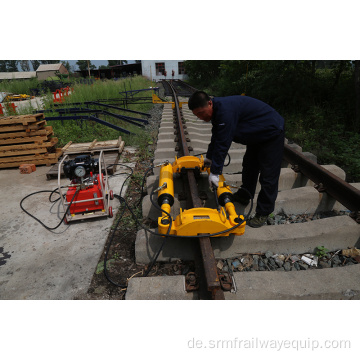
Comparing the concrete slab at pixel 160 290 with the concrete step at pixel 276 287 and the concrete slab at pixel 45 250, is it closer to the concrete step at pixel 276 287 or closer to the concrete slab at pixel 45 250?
the concrete step at pixel 276 287

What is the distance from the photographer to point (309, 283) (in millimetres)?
2020

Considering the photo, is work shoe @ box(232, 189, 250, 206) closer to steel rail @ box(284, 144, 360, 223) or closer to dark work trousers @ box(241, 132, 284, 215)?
dark work trousers @ box(241, 132, 284, 215)

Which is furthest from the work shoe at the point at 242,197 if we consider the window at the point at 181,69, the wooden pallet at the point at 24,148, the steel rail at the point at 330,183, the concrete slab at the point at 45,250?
the window at the point at 181,69

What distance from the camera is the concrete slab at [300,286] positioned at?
1955 mm

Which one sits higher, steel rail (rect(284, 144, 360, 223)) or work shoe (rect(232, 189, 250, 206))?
steel rail (rect(284, 144, 360, 223))

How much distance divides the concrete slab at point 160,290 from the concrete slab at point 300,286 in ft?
1.28

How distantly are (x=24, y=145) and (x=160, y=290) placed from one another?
215 inches

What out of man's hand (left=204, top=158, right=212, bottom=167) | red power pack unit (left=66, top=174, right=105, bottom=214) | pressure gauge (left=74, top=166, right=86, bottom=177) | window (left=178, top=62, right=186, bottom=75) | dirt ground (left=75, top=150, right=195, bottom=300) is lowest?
dirt ground (left=75, top=150, right=195, bottom=300)

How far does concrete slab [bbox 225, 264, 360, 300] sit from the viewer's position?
6.41ft

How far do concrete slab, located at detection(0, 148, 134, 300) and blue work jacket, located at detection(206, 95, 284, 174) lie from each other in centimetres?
178

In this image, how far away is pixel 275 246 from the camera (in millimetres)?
2488

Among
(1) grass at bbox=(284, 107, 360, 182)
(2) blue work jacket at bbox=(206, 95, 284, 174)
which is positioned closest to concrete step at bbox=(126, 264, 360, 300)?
(2) blue work jacket at bbox=(206, 95, 284, 174)

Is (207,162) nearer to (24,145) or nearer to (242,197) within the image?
(242,197)

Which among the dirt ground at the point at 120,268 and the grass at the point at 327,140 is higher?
the grass at the point at 327,140
